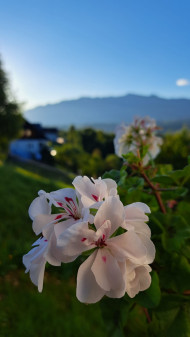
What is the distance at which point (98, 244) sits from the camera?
422mm

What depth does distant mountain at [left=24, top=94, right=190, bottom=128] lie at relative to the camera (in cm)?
11212

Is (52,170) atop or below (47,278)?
below

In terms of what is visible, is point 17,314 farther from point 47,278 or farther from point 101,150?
point 101,150

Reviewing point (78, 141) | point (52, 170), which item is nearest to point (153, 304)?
point (52, 170)

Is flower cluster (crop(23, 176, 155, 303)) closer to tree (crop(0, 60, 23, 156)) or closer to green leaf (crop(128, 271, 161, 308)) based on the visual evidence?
green leaf (crop(128, 271, 161, 308))

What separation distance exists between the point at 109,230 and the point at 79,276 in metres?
0.08

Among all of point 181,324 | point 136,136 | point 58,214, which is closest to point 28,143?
point 136,136

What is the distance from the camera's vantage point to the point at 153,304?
540mm

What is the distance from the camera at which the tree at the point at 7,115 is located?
48.7 ft

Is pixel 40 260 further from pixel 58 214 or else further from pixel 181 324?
pixel 181 324

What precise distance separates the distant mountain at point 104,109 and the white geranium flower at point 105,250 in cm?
10629

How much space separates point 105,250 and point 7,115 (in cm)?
1541

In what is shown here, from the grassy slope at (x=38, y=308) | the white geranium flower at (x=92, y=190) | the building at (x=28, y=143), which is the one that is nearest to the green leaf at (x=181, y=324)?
the white geranium flower at (x=92, y=190)

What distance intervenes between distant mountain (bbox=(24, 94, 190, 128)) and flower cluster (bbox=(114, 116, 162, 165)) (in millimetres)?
105527
